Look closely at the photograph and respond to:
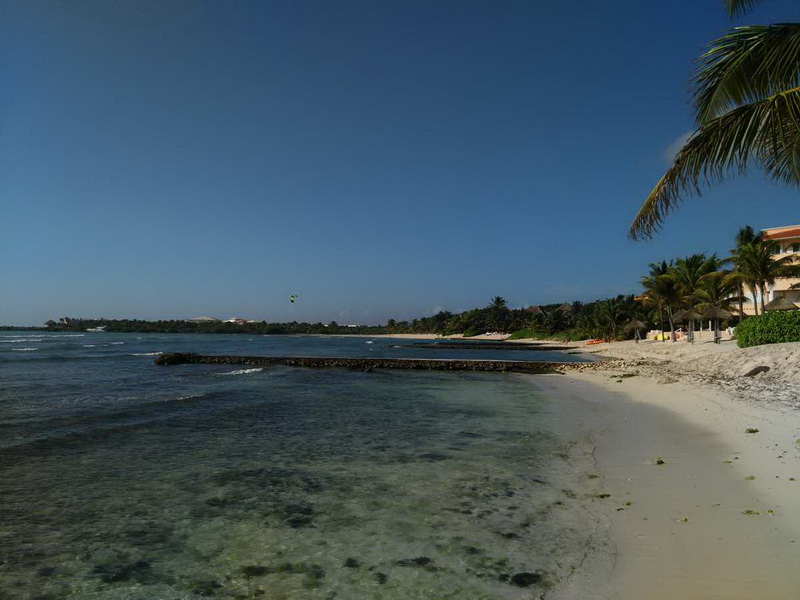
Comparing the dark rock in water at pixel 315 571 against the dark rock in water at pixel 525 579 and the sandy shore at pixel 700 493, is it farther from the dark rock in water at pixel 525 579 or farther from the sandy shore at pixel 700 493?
the sandy shore at pixel 700 493

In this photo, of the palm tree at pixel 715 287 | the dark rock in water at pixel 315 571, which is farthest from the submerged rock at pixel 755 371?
the palm tree at pixel 715 287

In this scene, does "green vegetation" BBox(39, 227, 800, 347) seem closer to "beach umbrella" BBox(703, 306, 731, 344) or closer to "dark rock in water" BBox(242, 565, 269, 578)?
"beach umbrella" BBox(703, 306, 731, 344)

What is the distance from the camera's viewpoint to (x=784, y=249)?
5166 centimetres

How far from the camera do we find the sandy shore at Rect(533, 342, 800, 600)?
431 cm

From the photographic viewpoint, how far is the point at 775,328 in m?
25.2

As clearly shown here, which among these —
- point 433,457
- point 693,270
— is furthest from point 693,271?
point 433,457

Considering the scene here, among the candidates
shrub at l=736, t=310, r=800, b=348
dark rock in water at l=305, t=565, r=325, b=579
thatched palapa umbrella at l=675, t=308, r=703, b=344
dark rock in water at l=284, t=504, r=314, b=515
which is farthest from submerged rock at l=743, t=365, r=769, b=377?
thatched palapa umbrella at l=675, t=308, r=703, b=344

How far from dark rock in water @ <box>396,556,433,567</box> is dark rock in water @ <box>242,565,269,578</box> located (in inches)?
59.3

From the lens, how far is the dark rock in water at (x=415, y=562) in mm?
5141

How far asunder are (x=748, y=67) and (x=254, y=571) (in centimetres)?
796

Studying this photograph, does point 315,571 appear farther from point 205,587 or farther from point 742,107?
point 742,107

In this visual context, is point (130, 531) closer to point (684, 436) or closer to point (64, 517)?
point (64, 517)

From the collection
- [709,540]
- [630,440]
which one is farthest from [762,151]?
[630,440]

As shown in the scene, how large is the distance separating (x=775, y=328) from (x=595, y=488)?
25.3 meters
